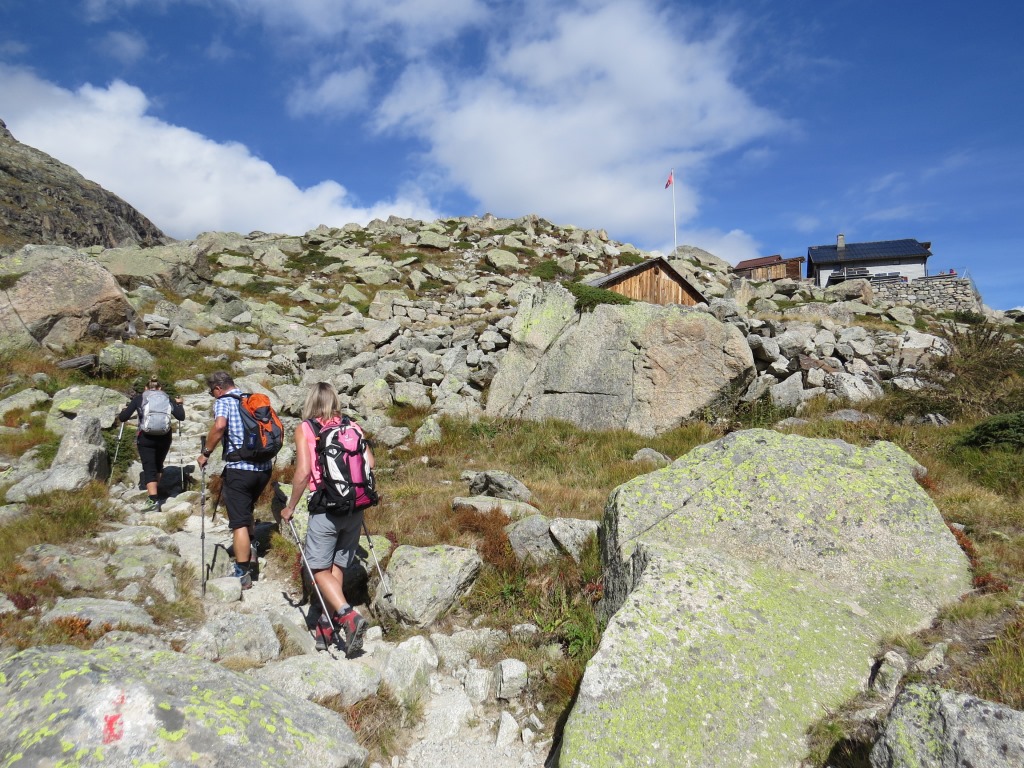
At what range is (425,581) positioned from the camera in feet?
19.9

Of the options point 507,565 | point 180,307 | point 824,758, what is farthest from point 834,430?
point 180,307

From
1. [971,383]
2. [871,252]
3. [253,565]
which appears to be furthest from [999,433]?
[871,252]

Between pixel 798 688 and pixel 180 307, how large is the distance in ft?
90.6

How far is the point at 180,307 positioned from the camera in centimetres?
2445

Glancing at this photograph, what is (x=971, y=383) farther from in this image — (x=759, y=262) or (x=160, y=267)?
(x=759, y=262)

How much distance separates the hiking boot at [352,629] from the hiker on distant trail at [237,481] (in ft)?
7.49

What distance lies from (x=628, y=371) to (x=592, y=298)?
2.96 m

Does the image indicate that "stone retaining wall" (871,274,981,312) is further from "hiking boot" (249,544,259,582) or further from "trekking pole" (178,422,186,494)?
"hiking boot" (249,544,259,582)

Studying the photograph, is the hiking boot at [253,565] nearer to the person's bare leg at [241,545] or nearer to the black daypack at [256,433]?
the person's bare leg at [241,545]

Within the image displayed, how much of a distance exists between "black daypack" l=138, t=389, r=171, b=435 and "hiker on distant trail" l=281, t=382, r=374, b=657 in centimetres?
548

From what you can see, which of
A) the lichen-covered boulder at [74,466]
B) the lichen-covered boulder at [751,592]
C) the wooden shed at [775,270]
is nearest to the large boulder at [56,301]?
the lichen-covered boulder at [74,466]

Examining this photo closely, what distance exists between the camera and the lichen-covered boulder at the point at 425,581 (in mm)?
5887

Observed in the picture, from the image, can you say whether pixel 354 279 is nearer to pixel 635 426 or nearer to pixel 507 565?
pixel 635 426

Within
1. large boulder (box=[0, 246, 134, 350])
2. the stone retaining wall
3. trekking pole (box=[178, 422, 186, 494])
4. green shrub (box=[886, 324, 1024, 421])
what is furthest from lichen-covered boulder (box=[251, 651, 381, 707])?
the stone retaining wall
